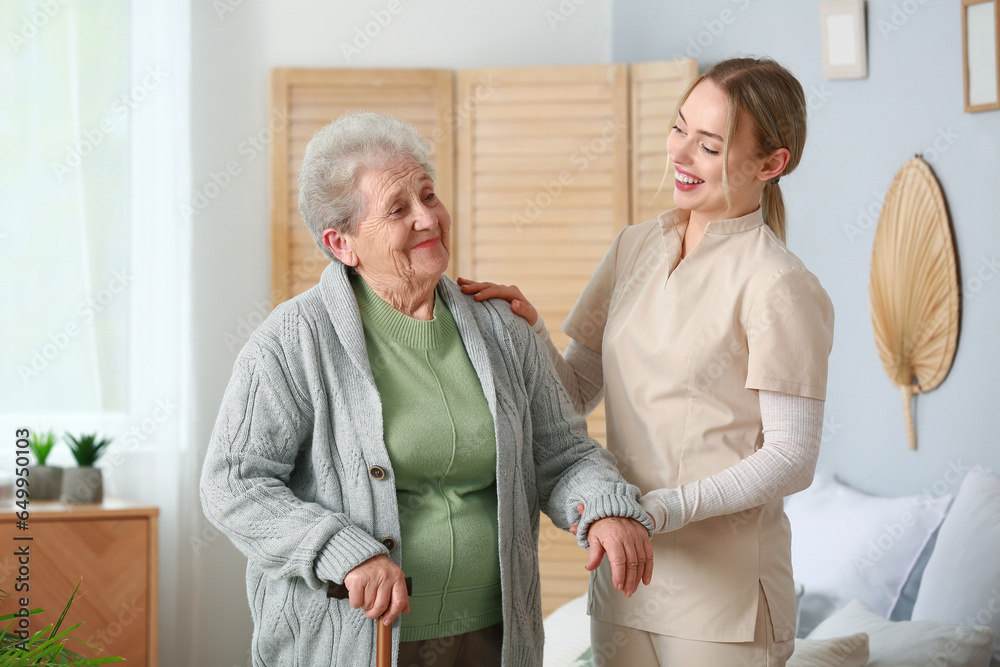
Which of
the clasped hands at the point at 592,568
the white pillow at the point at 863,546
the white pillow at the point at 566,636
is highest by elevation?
the clasped hands at the point at 592,568

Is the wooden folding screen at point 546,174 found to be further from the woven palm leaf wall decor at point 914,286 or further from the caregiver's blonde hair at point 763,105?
the caregiver's blonde hair at point 763,105

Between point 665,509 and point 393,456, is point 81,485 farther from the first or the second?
point 665,509

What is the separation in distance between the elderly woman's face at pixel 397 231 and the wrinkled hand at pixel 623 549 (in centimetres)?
46

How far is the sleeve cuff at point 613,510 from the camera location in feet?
4.12

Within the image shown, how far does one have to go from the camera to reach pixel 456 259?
343 centimetres

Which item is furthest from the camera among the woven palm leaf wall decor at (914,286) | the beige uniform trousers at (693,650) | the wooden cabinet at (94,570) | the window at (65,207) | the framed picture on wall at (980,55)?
the window at (65,207)

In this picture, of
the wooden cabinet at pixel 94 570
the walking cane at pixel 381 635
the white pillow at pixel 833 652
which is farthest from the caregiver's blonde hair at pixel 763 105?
the wooden cabinet at pixel 94 570

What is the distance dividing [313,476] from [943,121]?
1837mm

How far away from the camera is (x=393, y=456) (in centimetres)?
126

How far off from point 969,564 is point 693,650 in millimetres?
923

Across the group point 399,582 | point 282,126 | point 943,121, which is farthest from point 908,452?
point 282,126

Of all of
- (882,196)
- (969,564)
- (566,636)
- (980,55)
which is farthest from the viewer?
(882,196)

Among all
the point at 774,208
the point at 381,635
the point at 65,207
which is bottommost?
the point at 381,635

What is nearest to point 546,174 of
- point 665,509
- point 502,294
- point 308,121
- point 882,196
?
point 308,121
